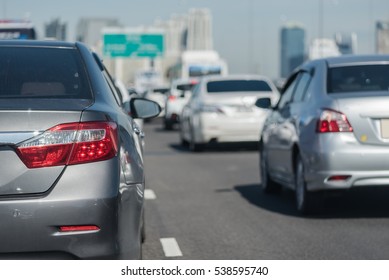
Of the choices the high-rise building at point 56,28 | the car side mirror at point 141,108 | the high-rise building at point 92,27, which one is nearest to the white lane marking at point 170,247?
the car side mirror at point 141,108

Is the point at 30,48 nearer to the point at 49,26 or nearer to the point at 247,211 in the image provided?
the point at 247,211

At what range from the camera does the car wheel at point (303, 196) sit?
9.63 meters

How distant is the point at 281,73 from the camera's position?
129 metres

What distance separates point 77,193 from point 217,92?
1661 centimetres

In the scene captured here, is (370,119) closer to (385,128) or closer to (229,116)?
(385,128)

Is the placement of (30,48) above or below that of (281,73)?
above

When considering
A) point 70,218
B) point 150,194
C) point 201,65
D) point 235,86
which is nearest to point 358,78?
point 150,194

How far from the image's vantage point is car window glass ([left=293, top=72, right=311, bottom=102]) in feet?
34.1

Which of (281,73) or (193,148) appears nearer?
(193,148)

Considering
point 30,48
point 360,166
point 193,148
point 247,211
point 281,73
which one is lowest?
point 281,73

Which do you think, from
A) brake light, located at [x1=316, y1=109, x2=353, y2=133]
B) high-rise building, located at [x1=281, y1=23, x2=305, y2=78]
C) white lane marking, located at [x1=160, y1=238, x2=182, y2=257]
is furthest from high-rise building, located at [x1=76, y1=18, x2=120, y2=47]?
white lane marking, located at [x1=160, y1=238, x2=182, y2=257]

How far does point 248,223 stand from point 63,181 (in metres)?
4.84

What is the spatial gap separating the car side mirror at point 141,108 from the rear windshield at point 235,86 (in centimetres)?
1385

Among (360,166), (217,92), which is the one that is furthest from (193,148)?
(360,166)
